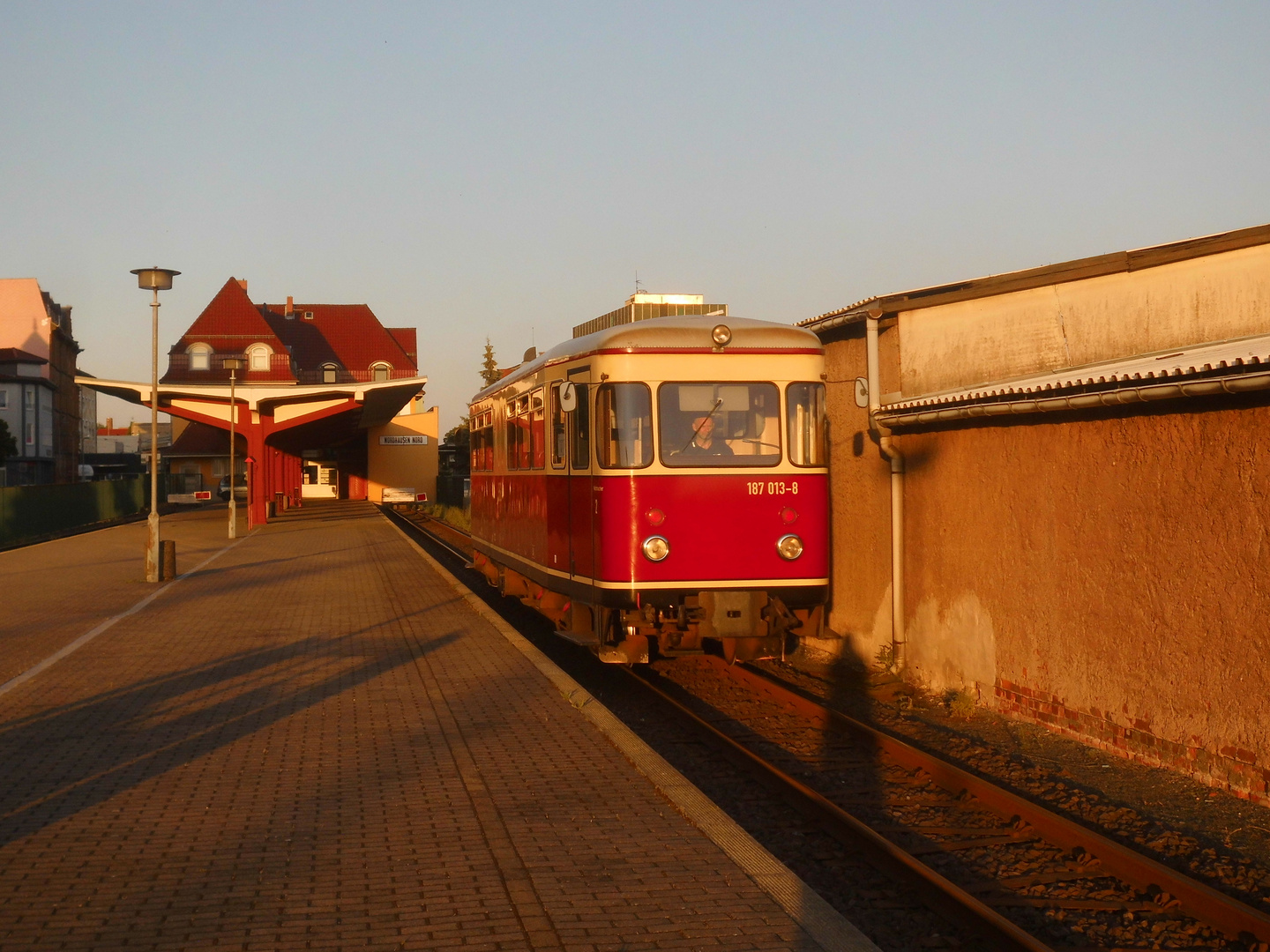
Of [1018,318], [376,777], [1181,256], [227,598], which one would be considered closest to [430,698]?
[376,777]

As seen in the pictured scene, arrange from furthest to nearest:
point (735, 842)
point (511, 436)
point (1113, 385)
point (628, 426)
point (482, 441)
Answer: point (482, 441), point (511, 436), point (628, 426), point (1113, 385), point (735, 842)

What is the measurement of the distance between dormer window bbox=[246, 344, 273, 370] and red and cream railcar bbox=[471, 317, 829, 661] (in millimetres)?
50890

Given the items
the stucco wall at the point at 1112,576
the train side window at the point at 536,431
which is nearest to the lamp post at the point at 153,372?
the train side window at the point at 536,431

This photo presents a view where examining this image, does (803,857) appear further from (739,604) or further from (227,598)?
(227,598)

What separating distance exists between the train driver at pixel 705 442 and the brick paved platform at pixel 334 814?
2.25m

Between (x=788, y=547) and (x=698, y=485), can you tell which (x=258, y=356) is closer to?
(x=698, y=485)

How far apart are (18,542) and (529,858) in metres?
28.6

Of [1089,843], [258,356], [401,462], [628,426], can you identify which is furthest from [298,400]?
[1089,843]

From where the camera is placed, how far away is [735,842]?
217 inches

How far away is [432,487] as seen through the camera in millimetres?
62500

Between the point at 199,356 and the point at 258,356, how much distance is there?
2673mm

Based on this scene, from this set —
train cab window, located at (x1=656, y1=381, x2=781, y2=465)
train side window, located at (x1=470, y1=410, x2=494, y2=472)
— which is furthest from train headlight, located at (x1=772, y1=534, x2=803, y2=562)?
train side window, located at (x1=470, y1=410, x2=494, y2=472)

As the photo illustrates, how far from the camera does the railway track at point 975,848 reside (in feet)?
16.3

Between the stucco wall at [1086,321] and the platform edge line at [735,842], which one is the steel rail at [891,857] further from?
the stucco wall at [1086,321]
